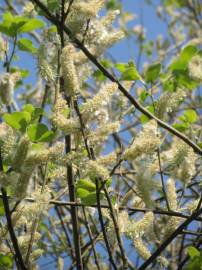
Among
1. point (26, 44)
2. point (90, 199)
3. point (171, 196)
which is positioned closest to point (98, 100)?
point (90, 199)

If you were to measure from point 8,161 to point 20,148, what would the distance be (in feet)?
0.47

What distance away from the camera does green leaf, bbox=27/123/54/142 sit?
1424mm

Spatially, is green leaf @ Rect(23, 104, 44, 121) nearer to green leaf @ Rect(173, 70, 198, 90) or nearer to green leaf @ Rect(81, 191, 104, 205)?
green leaf @ Rect(81, 191, 104, 205)

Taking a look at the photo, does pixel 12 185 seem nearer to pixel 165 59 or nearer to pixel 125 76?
pixel 125 76

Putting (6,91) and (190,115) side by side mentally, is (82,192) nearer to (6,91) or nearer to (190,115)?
(6,91)

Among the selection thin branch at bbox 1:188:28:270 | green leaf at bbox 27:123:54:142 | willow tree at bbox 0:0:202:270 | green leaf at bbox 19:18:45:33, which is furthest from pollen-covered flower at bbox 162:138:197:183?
green leaf at bbox 19:18:45:33

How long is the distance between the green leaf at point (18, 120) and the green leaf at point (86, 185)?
224 mm

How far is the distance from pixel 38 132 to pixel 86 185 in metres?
0.21

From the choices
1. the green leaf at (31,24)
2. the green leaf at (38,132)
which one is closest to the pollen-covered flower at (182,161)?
the green leaf at (38,132)

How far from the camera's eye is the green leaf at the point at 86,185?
150cm

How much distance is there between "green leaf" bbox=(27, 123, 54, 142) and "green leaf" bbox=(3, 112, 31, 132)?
1.0 inches

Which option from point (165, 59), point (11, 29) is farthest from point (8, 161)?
point (165, 59)

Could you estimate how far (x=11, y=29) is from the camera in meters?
1.69

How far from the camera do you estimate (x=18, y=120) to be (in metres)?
1.43
